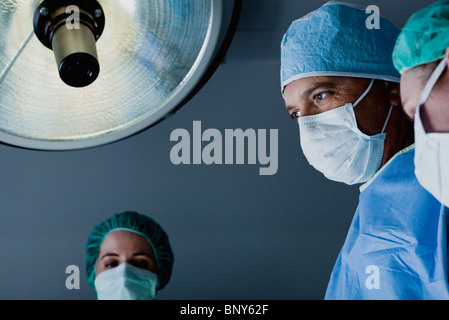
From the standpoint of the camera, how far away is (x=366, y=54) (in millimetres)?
1278

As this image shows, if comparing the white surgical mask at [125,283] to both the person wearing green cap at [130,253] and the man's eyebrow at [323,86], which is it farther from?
the man's eyebrow at [323,86]

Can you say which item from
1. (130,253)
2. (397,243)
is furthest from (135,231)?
(397,243)

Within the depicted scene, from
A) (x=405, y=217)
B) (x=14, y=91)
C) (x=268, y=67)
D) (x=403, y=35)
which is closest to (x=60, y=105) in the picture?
(x=14, y=91)

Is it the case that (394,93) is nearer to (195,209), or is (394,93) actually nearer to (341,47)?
(341,47)

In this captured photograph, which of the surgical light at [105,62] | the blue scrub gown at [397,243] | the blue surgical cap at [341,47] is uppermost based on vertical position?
the blue surgical cap at [341,47]

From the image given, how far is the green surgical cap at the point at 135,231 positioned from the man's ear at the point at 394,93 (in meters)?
0.94

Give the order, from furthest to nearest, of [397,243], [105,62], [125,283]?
[125,283], [397,243], [105,62]

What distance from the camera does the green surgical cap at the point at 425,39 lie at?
0.91 metres

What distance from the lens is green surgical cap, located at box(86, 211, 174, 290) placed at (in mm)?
1849

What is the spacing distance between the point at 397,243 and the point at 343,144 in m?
0.28

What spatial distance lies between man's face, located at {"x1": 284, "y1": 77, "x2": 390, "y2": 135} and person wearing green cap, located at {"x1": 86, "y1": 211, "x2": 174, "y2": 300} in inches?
30.4

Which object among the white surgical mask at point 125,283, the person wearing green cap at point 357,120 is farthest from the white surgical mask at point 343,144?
the white surgical mask at point 125,283

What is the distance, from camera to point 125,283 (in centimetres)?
167

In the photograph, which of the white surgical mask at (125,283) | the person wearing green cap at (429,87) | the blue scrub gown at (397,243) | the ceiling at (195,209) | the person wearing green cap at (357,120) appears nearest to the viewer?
the person wearing green cap at (429,87)
